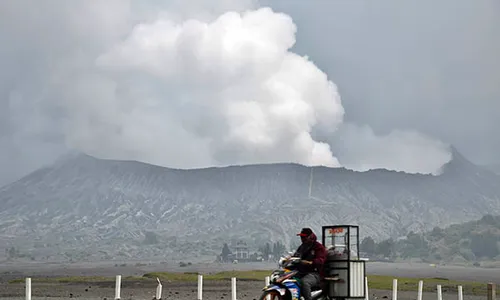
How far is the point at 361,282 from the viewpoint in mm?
22984

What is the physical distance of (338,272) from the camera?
22766mm

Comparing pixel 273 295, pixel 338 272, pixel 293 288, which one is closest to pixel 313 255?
pixel 293 288

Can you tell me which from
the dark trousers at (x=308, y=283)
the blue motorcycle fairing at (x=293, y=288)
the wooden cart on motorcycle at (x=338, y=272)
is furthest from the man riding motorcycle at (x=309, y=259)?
the wooden cart on motorcycle at (x=338, y=272)

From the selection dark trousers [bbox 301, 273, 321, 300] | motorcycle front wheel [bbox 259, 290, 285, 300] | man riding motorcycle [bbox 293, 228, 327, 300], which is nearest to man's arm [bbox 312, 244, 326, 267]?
man riding motorcycle [bbox 293, 228, 327, 300]

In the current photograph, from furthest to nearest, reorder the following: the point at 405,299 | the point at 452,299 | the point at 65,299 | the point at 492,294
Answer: the point at 452,299 → the point at 405,299 → the point at 65,299 → the point at 492,294

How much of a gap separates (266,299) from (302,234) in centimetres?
234

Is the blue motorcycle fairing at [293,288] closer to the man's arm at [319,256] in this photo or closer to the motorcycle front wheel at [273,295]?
the motorcycle front wheel at [273,295]

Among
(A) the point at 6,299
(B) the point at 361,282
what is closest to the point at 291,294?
(B) the point at 361,282

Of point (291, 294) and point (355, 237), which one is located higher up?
point (355, 237)

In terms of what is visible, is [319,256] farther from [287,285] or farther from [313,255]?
[287,285]

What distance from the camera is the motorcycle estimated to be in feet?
71.5

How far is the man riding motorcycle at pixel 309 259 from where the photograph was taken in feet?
71.3

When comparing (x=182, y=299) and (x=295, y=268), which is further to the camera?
(x=182, y=299)

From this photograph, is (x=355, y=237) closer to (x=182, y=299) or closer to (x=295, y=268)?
(x=295, y=268)
